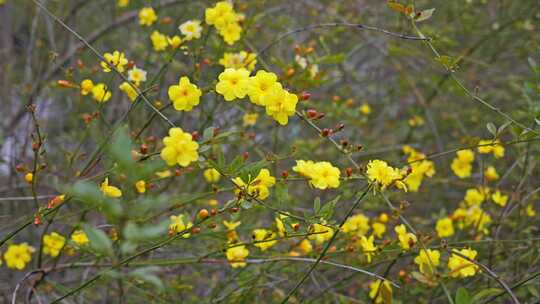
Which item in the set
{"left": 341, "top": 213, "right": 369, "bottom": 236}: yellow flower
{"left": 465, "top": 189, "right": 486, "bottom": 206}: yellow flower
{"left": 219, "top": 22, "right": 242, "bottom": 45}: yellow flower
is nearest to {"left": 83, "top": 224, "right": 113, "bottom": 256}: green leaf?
{"left": 341, "top": 213, "right": 369, "bottom": 236}: yellow flower

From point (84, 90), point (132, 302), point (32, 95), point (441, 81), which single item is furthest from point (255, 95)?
point (441, 81)

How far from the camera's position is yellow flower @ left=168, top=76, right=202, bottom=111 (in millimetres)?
1562

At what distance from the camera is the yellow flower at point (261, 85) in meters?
1.49

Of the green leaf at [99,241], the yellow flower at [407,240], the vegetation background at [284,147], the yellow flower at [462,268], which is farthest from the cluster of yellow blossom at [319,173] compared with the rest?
the green leaf at [99,241]

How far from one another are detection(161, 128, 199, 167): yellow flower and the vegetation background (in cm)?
10

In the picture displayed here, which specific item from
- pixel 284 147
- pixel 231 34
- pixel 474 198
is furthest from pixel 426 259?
pixel 284 147

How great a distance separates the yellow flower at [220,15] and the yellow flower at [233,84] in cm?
54

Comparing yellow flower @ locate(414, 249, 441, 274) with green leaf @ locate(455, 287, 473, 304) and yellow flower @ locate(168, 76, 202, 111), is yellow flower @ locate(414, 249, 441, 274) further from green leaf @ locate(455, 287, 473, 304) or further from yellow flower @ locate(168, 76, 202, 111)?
yellow flower @ locate(168, 76, 202, 111)

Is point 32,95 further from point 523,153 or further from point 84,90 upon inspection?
point 523,153

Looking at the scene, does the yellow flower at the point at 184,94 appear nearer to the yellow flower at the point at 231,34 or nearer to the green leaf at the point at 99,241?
the yellow flower at the point at 231,34

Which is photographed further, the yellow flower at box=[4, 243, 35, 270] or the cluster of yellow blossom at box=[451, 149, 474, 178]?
the cluster of yellow blossom at box=[451, 149, 474, 178]

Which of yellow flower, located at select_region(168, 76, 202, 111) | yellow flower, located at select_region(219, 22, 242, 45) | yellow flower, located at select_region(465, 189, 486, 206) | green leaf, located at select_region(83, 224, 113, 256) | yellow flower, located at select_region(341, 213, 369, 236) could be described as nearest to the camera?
green leaf, located at select_region(83, 224, 113, 256)

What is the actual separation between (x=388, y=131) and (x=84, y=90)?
8.42 ft

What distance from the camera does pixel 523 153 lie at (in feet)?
7.69
